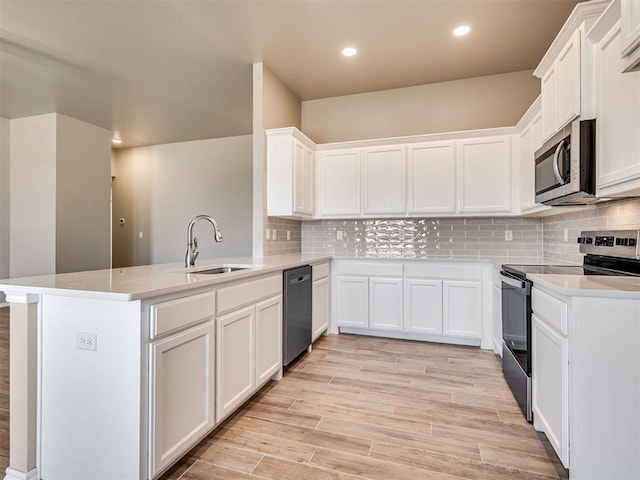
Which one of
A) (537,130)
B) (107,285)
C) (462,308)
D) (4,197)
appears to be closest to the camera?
(107,285)

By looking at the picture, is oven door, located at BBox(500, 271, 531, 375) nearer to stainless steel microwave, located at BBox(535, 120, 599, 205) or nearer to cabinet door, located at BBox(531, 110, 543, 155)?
stainless steel microwave, located at BBox(535, 120, 599, 205)

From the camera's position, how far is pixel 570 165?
1.92 metres

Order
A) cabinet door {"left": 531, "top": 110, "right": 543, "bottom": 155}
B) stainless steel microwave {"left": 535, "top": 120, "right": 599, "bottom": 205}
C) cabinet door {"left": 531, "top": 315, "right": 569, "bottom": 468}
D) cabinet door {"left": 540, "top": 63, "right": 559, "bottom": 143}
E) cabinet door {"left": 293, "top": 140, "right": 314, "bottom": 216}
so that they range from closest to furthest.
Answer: cabinet door {"left": 531, "top": 315, "right": 569, "bottom": 468}
stainless steel microwave {"left": 535, "top": 120, "right": 599, "bottom": 205}
cabinet door {"left": 540, "top": 63, "right": 559, "bottom": 143}
cabinet door {"left": 531, "top": 110, "right": 543, "bottom": 155}
cabinet door {"left": 293, "top": 140, "right": 314, "bottom": 216}

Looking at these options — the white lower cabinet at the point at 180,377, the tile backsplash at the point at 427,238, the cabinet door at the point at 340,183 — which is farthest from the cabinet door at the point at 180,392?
the tile backsplash at the point at 427,238

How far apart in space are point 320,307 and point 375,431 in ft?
5.55

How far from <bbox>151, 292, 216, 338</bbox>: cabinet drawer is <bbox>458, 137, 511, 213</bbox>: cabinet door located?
276cm

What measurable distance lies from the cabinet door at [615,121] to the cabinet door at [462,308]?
6.03 ft

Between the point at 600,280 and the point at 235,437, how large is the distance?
81.2 inches

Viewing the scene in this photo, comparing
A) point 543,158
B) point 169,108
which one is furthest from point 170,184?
point 543,158

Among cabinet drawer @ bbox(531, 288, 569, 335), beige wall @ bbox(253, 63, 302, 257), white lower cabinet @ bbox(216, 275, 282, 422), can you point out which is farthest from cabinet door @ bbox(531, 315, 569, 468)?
beige wall @ bbox(253, 63, 302, 257)

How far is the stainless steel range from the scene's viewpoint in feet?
6.57

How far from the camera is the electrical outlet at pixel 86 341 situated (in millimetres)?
1456

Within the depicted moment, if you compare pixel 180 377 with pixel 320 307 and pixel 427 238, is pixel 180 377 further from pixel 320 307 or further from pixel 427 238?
pixel 427 238

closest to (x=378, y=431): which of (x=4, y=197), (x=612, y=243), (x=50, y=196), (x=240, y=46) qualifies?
(x=612, y=243)
